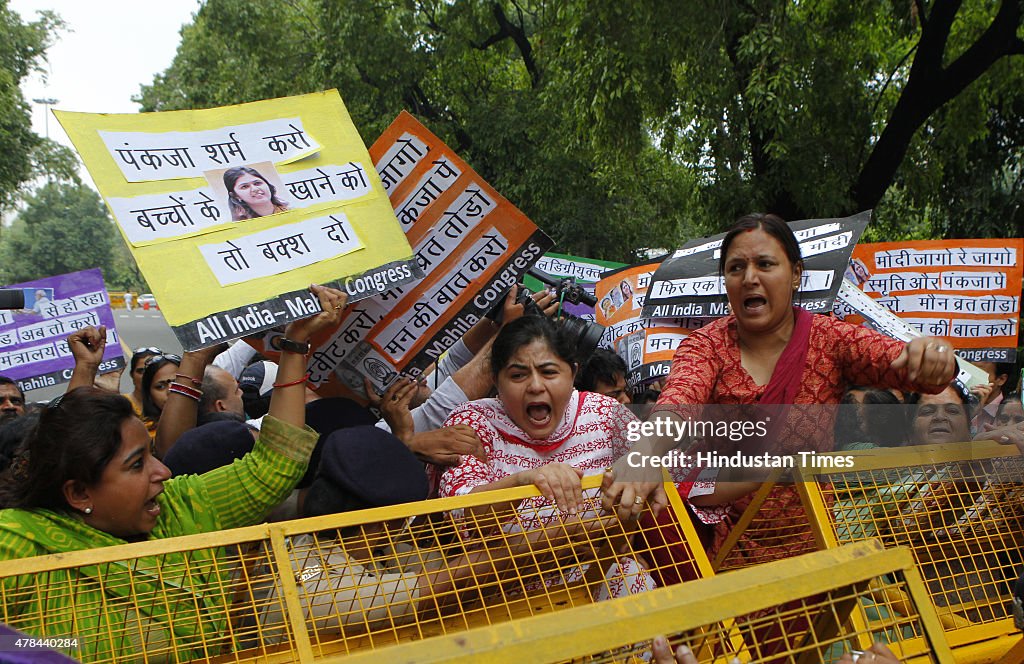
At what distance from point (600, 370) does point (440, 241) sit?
174 cm

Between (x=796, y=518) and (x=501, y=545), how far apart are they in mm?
785

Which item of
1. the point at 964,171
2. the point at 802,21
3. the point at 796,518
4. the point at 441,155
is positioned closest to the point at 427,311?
the point at 441,155

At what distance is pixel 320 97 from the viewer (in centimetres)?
311

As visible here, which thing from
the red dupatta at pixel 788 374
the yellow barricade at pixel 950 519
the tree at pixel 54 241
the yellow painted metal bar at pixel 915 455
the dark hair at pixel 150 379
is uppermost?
the tree at pixel 54 241

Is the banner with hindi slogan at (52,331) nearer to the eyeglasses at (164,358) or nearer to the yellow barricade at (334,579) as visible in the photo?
the eyeglasses at (164,358)

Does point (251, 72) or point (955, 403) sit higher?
point (251, 72)

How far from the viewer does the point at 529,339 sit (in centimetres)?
306

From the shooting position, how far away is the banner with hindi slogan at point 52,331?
5.62 m

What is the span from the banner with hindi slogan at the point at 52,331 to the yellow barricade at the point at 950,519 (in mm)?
4867

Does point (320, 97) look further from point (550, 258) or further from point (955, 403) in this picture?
point (550, 258)

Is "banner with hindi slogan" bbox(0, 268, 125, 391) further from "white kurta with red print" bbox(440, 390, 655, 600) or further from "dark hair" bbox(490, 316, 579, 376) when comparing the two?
"white kurta with red print" bbox(440, 390, 655, 600)

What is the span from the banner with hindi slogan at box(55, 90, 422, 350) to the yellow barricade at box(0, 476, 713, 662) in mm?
795

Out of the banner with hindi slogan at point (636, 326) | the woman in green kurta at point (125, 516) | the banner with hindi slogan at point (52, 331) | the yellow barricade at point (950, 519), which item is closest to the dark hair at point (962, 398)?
the banner with hindi slogan at point (636, 326)

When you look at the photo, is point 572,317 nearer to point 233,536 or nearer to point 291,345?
point 291,345
